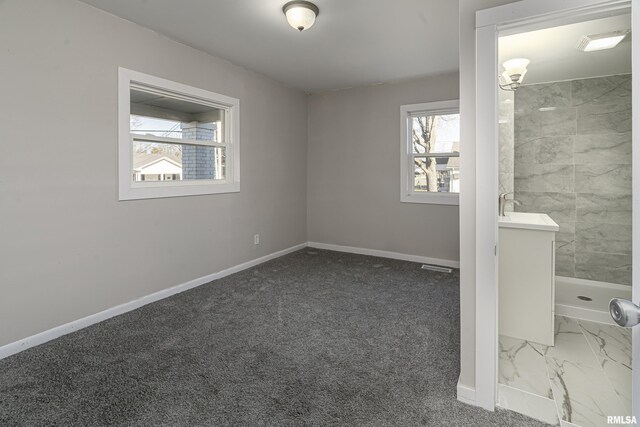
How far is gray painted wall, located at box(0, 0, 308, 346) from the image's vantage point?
226 cm

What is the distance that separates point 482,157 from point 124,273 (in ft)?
9.62

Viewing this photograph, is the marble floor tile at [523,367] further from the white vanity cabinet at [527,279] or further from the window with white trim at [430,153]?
the window with white trim at [430,153]

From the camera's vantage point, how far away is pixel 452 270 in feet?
13.8

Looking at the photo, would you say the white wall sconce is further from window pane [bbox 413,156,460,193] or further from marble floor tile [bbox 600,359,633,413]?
marble floor tile [bbox 600,359,633,413]

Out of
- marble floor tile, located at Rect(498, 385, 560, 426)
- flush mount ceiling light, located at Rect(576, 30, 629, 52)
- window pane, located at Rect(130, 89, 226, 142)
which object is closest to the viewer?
marble floor tile, located at Rect(498, 385, 560, 426)

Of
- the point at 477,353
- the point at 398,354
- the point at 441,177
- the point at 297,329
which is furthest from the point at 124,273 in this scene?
the point at 441,177

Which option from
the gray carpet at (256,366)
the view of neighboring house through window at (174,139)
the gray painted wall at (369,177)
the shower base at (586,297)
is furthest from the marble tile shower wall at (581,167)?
the view of neighboring house through window at (174,139)

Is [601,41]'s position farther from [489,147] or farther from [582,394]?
[582,394]

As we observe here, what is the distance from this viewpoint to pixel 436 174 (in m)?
4.59

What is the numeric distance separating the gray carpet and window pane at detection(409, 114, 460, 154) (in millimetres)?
2094

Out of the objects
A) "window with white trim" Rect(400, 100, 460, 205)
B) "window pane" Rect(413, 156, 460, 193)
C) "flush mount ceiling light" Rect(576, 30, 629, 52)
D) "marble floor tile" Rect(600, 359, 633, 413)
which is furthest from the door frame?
"window pane" Rect(413, 156, 460, 193)

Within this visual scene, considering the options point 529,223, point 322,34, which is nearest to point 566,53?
point 529,223

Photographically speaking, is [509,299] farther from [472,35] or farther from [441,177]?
[441,177]

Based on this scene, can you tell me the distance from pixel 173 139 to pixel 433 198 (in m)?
3.23
